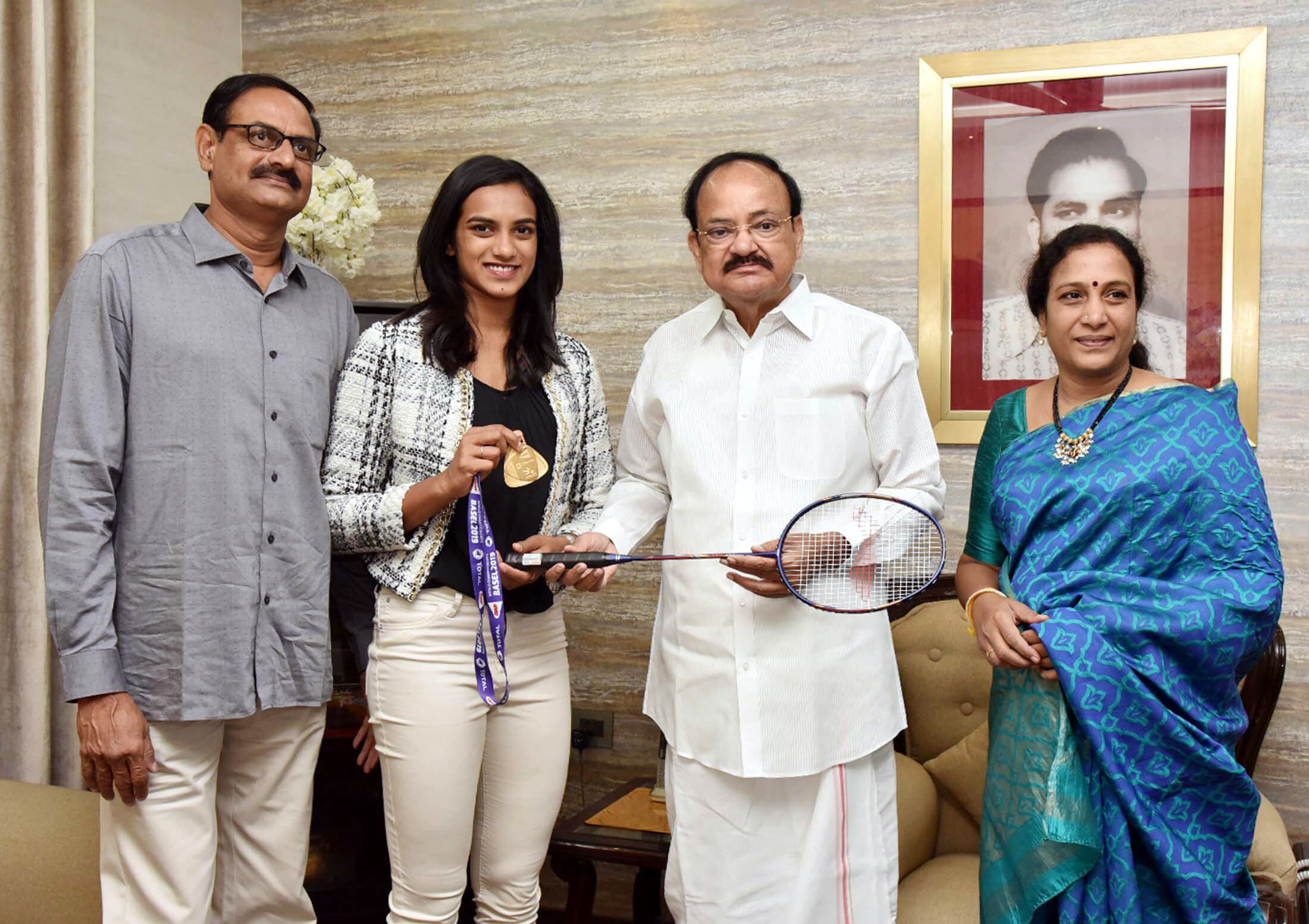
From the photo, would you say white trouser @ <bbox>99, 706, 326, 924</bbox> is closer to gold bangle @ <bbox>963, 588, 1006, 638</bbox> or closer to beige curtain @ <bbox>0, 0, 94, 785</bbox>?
beige curtain @ <bbox>0, 0, 94, 785</bbox>

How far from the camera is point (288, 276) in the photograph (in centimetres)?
192

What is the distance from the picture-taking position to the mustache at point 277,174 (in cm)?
183

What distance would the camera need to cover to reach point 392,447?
6.14ft

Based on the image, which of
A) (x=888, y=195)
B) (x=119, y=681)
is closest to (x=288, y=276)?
(x=119, y=681)

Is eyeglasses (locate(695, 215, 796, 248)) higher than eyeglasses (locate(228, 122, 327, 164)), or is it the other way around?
eyeglasses (locate(228, 122, 327, 164))

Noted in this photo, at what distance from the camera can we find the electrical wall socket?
3.07 metres

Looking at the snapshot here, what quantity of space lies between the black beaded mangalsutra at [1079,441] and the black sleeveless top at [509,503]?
0.88m

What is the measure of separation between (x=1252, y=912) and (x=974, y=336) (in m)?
1.53

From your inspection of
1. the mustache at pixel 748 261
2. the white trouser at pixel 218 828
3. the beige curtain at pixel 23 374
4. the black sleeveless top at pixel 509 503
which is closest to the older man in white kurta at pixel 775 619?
the mustache at pixel 748 261

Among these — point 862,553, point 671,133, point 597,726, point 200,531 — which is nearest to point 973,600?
point 862,553

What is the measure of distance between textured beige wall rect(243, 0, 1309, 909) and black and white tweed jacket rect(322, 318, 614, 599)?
1.24m

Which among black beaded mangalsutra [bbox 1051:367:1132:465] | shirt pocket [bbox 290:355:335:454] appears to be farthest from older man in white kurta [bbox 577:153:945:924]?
shirt pocket [bbox 290:355:335:454]

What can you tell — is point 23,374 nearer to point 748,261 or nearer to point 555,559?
point 555,559

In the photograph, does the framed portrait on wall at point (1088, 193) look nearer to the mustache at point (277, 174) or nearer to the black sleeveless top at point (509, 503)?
the black sleeveless top at point (509, 503)
